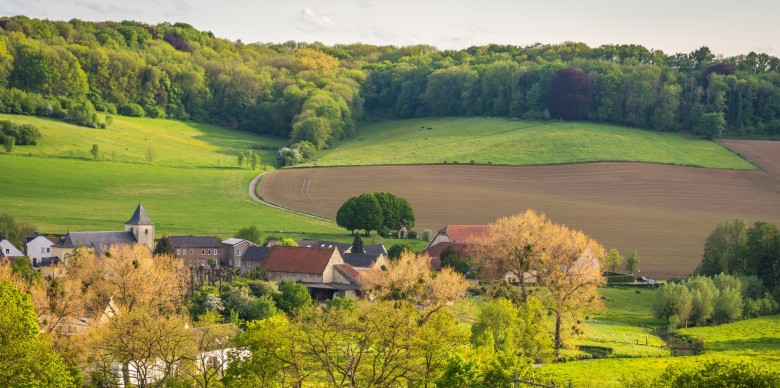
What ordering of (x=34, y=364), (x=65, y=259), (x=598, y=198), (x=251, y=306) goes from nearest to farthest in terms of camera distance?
(x=34, y=364)
(x=251, y=306)
(x=65, y=259)
(x=598, y=198)

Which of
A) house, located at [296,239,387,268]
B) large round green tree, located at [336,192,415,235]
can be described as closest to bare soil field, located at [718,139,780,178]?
large round green tree, located at [336,192,415,235]

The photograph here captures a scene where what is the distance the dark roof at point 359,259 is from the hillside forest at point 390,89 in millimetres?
56568

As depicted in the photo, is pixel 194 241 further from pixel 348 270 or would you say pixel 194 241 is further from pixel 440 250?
pixel 440 250

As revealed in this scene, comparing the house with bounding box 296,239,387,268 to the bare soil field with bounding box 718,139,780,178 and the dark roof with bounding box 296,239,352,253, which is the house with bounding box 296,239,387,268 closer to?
the dark roof with bounding box 296,239,352,253

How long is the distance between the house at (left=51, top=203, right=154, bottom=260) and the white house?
0.98 meters

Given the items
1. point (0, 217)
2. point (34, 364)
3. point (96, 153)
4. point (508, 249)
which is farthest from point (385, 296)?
point (96, 153)

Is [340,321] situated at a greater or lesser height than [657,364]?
greater

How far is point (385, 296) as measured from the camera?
68.1 meters

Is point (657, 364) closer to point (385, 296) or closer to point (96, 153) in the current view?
point (385, 296)

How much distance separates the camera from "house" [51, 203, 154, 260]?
9469 cm

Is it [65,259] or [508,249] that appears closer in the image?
[508,249]

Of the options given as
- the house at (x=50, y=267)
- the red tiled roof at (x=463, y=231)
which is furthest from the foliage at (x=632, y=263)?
the house at (x=50, y=267)

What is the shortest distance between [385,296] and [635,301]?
30.1 meters

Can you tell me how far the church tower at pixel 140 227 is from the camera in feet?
325
